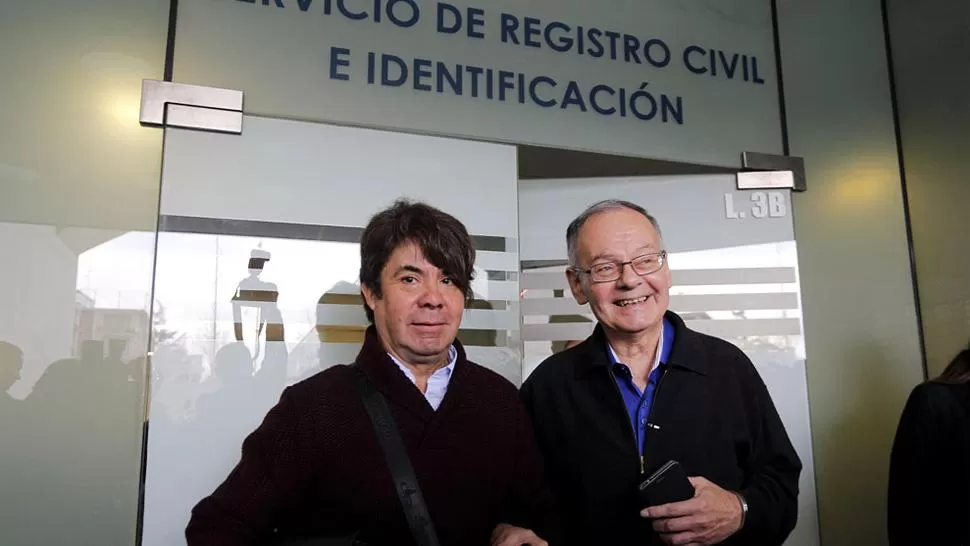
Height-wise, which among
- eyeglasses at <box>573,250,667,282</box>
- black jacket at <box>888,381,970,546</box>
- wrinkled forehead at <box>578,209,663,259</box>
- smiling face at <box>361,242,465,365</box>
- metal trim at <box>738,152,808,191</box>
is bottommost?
black jacket at <box>888,381,970,546</box>

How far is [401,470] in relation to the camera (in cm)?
144

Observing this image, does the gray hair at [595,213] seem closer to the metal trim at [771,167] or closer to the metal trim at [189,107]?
the metal trim at [189,107]

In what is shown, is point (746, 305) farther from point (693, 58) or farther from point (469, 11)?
point (469, 11)

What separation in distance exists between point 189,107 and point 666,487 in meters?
2.01

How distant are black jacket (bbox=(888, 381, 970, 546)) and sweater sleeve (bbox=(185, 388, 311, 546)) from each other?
1679mm

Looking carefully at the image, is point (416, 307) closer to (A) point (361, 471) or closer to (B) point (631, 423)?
(A) point (361, 471)

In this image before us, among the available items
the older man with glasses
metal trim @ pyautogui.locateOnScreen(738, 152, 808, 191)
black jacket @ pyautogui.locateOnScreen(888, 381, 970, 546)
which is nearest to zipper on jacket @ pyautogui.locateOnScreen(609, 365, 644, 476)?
the older man with glasses

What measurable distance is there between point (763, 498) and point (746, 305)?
5.39 ft

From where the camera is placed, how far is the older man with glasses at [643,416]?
5.16 feet

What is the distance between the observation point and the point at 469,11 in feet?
9.31

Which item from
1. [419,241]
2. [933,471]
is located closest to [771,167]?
[933,471]

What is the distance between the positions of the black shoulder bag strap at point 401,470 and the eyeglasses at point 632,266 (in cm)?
63

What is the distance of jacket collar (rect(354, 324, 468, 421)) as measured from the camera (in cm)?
154

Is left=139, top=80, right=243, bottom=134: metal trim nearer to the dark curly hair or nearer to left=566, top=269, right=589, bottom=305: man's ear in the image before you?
the dark curly hair
